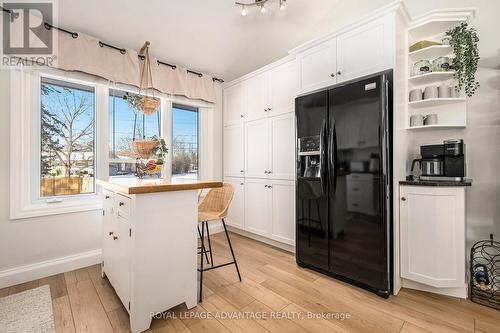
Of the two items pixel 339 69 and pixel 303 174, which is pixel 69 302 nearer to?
pixel 303 174

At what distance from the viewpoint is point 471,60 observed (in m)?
1.86

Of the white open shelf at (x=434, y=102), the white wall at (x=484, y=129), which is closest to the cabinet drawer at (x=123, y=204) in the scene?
the white open shelf at (x=434, y=102)

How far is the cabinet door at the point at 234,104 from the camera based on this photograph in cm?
350

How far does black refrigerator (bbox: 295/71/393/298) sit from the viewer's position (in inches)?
73.5

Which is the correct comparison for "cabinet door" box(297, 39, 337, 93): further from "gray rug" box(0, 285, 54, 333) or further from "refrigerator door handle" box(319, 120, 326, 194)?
"gray rug" box(0, 285, 54, 333)

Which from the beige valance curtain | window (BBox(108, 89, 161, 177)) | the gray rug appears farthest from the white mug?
the gray rug

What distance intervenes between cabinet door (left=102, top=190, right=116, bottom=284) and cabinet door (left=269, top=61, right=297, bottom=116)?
2.11 meters

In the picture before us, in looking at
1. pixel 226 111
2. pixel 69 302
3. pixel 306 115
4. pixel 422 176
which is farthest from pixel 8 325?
pixel 422 176

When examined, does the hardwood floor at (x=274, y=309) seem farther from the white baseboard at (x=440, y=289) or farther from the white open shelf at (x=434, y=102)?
the white open shelf at (x=434, y=102)

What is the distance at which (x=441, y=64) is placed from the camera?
2.06m

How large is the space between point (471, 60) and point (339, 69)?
1.01 m

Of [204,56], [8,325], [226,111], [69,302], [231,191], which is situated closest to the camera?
[8,325]

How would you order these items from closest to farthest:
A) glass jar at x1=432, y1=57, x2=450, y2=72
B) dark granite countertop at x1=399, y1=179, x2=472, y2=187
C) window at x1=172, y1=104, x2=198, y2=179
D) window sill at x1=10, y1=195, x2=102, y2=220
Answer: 1. dark granite countertop at x1=399, y1=179, x2=472, y2=187
2. glass jar at x1=432, y1=57, x2=450, y2=72
3. window sill at x1=10, y1=195, x2=102, y2=220
4. window at x1=172, y1=104, x2=198, y2=179

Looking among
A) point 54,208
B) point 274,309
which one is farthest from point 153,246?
point 54,208
